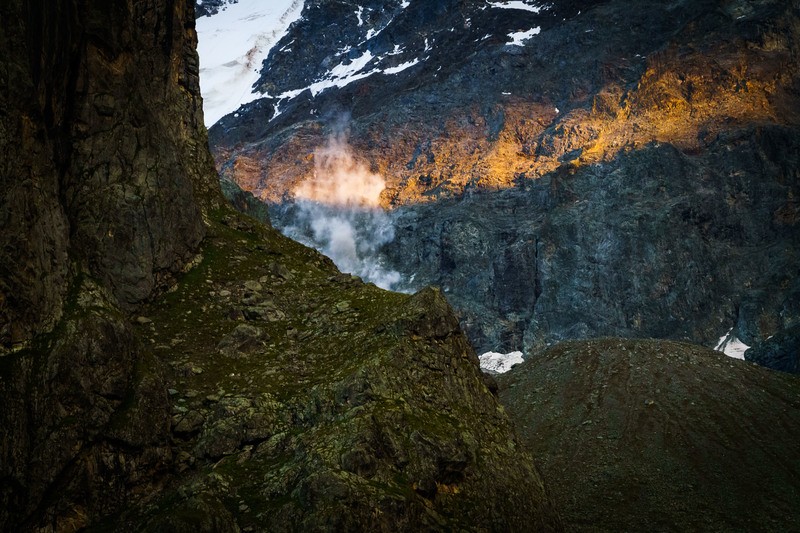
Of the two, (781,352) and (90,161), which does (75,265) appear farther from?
(781,352)

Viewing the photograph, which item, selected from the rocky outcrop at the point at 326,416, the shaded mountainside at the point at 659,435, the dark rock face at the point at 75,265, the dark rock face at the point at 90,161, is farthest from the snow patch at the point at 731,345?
the dark rock face at the point at 75,265

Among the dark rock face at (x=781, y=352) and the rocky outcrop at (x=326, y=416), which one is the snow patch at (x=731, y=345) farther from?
the rocky outcrop at (x=326, y=416)

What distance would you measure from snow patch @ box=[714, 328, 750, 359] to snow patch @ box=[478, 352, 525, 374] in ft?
162

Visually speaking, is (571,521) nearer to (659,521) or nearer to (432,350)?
(659,521)

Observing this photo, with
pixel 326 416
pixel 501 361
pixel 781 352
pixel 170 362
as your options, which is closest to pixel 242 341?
pixel 170 362

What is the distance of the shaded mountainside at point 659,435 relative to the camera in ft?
218

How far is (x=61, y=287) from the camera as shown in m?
20.7

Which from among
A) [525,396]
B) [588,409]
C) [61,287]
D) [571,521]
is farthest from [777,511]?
[61,287]

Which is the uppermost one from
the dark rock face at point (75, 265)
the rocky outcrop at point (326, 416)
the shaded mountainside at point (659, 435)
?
the dark rock face at point (75, 265)

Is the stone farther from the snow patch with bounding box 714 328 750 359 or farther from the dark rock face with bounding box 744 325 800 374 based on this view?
the snow patch with bounding box 714 328 750 359

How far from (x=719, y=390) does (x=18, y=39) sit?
3787 inches

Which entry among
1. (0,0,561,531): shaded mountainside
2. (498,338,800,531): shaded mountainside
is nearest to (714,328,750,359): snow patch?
(498,338,800,531): shaded mountainside

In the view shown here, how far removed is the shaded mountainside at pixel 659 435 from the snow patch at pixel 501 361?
76289 mm

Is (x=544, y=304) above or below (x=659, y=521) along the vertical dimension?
below
